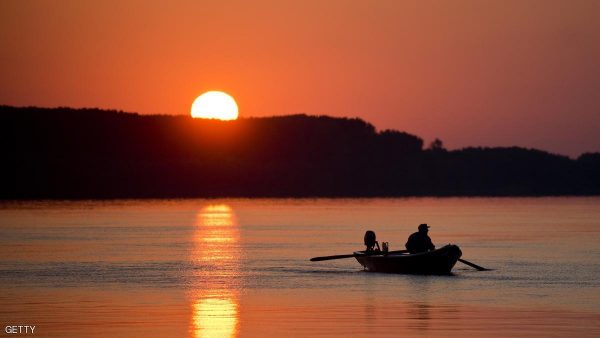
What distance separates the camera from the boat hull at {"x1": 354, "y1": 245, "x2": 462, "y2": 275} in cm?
3738

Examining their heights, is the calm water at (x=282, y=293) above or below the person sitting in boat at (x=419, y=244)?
below

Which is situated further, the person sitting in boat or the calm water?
the person sitting in boat

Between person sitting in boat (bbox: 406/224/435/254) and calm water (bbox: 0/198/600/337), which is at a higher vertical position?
person sitting in boat (bbox: 406/224/435/254)

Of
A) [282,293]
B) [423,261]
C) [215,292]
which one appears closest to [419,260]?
[423,261]

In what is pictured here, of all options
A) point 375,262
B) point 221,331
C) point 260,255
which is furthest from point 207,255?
point 221,331

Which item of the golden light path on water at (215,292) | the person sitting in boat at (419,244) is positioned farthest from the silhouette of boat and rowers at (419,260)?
the golden light path on water at (215,292)

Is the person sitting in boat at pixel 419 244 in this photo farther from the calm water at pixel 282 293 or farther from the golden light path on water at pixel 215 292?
the golden light path on water at pixel 215 292

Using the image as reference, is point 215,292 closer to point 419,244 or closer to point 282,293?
point 282,293

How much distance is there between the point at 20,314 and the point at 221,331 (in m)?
5.68

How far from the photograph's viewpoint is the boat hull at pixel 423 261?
37.4m

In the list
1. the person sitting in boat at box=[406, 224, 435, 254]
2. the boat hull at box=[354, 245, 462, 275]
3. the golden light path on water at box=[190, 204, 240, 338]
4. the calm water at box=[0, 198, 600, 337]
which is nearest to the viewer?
the golden light path on water at box=[190, 204, 240, 338]

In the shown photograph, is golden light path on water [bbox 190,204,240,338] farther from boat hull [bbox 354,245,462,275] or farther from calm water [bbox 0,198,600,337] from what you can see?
boat hull [bbox 354,245,462,275]

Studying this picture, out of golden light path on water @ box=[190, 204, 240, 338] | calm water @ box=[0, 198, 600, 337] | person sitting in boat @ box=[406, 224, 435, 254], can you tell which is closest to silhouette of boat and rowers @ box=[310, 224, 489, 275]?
person sitting in boat @ box=[406, 224, 435, 254]

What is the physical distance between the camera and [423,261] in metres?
37.7
